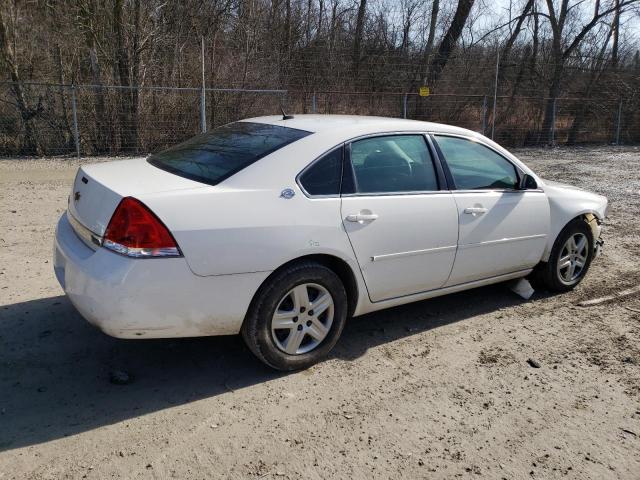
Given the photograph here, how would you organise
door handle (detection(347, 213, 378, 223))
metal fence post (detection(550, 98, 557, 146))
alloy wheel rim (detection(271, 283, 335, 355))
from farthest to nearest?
metal fence post (detection(550, 98, 557, 146)) < door handle (detection(347, 213, 378, 223)) < alloy wheel rim (detection(271, 283, 335, 355))

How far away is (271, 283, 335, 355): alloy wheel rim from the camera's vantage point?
350 centimetres

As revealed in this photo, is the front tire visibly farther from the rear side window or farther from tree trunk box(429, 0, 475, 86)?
tree trunk box(429, 0, 475, 86)

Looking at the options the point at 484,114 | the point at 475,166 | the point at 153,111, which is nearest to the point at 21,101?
the point at 153,111

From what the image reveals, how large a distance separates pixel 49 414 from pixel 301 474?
56.7 inches

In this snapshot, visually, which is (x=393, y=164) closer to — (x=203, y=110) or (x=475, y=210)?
(x=475, y=210)

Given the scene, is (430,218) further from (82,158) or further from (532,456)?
(82,158)

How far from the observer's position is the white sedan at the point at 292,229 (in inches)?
121

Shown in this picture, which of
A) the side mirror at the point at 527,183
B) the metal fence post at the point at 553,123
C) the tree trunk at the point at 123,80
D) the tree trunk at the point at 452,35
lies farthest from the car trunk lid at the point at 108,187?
the metal fence post at the point at 553,123

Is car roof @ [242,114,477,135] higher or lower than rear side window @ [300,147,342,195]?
higher

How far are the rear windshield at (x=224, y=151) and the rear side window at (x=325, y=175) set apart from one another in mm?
240

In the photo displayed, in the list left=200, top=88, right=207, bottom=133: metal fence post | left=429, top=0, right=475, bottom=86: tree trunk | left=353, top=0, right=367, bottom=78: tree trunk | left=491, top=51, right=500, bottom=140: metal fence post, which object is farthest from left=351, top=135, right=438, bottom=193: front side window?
left=429, top=0, right=475, bottom=86: tree trunk

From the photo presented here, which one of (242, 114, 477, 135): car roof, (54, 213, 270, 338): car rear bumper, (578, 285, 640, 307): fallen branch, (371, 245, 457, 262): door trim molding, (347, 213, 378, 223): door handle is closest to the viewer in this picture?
(54, 213, 270, 338): car rear bumper

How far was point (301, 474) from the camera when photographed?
2717 mm

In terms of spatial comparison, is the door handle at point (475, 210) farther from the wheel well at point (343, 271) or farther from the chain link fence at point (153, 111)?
the chain link fence at point (153, 111)
